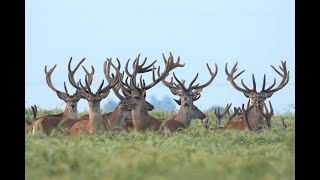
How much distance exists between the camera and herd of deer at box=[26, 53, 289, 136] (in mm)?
13484

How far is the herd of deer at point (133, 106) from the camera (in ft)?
44.2

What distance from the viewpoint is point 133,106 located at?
45.5ft

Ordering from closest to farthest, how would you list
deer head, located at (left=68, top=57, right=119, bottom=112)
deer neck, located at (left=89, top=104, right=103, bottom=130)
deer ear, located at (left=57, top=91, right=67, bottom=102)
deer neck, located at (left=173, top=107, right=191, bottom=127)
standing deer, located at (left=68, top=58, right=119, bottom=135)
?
standing deer, located at (left=68, top=58, right=119, bottom=135) → deer neck, located at (left=89, top=104, right=103, bottom=130) → deer head, located at (left=68, top=57, right=119, bottom=112) → deer neck, located at (left=173, top=107, right=191, bottom=127) → deer ear, located at (left=57, top=91, right=67, bottom=102)

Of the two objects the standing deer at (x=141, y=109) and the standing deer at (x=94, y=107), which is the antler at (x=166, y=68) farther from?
the standing deer at (x=94, y=107)

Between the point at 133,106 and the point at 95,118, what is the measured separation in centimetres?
78

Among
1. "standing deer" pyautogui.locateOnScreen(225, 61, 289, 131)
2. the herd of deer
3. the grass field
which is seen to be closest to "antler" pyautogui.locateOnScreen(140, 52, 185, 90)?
the herd of deer

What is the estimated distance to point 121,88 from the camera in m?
14.1

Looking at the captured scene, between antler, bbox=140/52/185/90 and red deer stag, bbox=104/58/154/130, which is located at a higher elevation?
antler, bbox=140/52/185/90

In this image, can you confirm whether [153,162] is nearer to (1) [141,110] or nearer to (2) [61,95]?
(1) [141,110]

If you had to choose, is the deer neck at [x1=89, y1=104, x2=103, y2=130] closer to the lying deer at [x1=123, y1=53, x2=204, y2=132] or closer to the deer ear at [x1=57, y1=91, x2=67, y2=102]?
the lying deer at [x1=123, y1=53, x2=204, y2=132]

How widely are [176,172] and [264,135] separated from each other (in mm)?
5260
